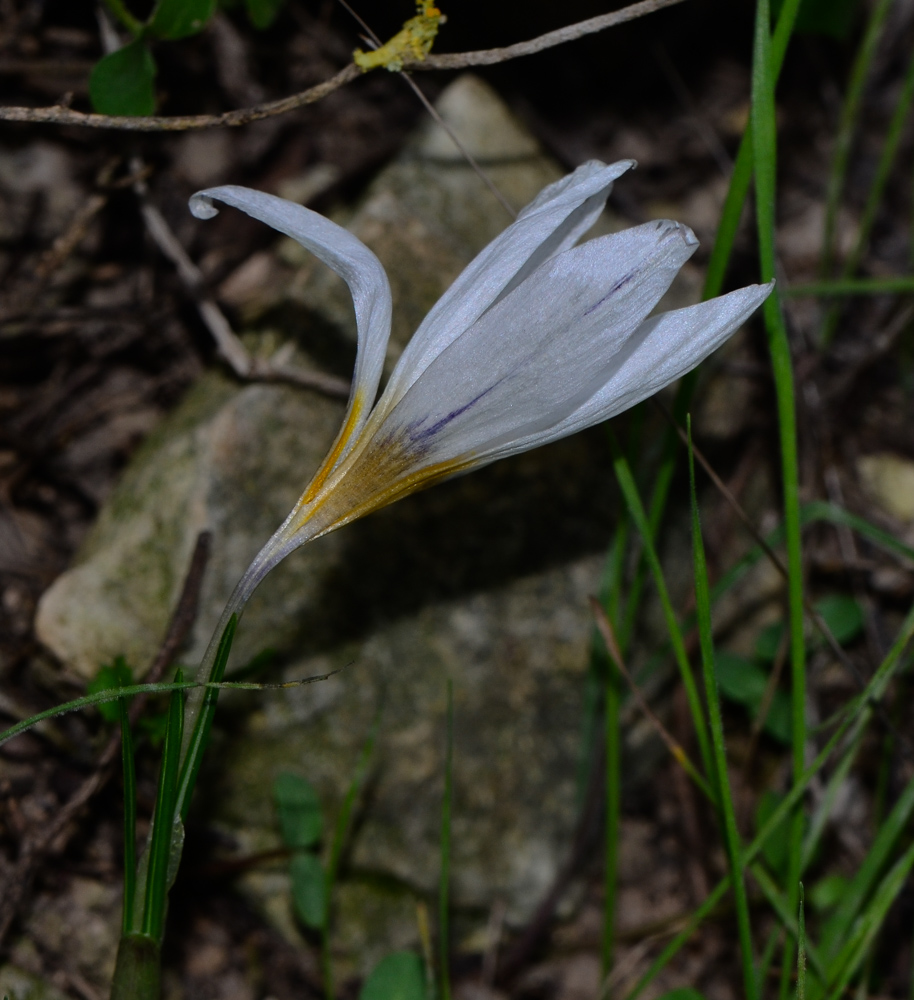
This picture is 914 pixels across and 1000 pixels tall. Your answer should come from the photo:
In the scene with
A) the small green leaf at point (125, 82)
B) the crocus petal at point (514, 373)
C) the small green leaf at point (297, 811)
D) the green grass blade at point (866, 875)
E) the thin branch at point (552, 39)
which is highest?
the small green leaf at point (125, 82)

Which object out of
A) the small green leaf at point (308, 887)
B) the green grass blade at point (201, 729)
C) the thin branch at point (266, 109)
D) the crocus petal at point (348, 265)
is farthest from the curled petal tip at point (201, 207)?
the small green leaf at point (308, 887)

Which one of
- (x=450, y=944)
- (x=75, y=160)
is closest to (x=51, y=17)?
(x=75, y=160)

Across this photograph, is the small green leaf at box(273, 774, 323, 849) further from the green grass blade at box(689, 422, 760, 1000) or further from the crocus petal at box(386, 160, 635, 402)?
the crocus petal at box(386, 160, 635, 402)

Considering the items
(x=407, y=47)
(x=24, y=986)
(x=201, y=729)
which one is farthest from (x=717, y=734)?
(x=24, y=986)

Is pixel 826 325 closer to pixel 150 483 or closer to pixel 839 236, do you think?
pixel 839 236

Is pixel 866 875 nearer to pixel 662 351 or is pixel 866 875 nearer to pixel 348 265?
pixel 662 351

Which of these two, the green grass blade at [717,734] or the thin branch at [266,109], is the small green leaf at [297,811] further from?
the thin branch at [266,109]
